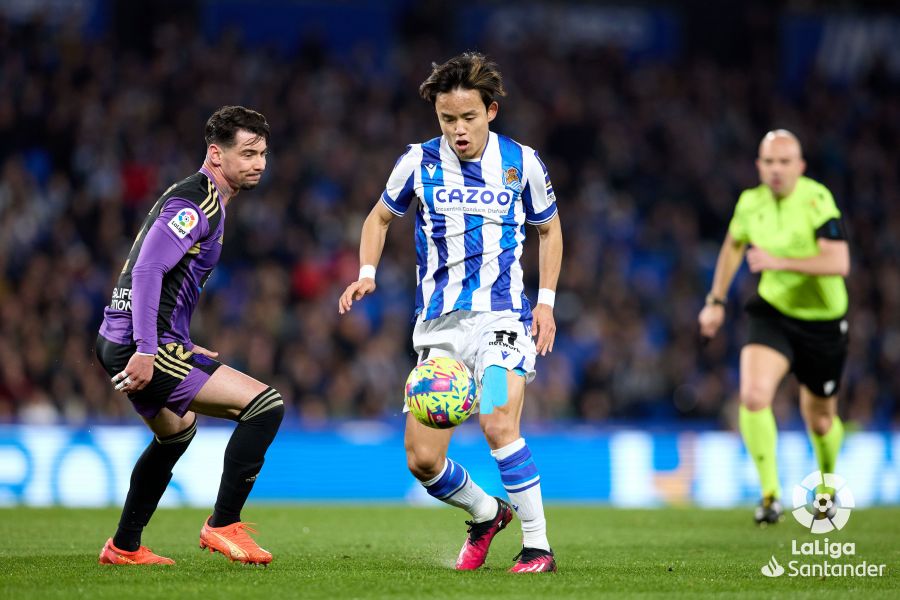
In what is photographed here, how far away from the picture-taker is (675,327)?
680 inches

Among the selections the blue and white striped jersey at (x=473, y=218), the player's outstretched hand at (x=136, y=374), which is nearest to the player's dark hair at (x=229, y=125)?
the blue and white striped jersey at (x=473, y=218)

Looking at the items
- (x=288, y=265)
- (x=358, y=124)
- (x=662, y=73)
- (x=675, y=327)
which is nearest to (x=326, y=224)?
(x=288, y=265)

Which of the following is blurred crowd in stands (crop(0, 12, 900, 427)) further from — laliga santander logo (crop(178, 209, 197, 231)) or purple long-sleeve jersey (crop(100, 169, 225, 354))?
laliga santander logo (crop(178, 209, 197, 231))

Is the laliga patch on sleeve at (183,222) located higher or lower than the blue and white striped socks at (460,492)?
higher

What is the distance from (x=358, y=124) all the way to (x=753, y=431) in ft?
35.8

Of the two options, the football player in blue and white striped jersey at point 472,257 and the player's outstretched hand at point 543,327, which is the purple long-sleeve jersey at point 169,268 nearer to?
the football player in blue and white striped jersey at point 472,257

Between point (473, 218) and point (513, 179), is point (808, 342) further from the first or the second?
point (473, 218)

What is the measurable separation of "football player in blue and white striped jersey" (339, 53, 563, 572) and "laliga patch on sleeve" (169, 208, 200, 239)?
2.73 feet

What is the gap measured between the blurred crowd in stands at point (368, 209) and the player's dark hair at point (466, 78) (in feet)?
24.5

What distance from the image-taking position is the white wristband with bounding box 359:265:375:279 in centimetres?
628

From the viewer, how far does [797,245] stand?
881 centimetres

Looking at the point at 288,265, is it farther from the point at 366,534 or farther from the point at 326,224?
the point at 366,534

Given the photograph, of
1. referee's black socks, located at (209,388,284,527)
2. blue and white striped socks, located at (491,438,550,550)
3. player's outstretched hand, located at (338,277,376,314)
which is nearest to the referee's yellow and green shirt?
blue and white striped socks, located at (491,438,550,550)

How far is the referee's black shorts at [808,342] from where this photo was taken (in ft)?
28.9
